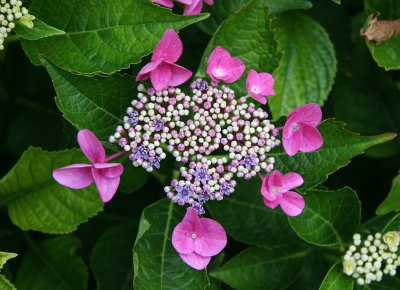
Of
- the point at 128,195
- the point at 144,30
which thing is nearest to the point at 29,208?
the point at 128,195

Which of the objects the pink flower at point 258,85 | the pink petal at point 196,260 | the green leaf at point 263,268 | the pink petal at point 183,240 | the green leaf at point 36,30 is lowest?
the green leaf at point 263,268

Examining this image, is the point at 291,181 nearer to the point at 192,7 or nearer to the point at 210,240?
the point at 210,240

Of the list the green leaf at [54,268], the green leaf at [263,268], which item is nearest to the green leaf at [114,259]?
the green leaf at [54,268]

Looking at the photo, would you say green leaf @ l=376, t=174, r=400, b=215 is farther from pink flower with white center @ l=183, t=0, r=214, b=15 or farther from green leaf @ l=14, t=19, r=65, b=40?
green leaf @ l=14, t=19, r=65, b=40

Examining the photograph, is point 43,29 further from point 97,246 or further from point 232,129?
point 97,246

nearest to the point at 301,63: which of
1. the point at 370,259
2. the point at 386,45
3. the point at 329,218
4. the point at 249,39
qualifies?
the point at 386,45

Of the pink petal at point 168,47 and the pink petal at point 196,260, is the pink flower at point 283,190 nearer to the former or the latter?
the pink petal at point 196,260
